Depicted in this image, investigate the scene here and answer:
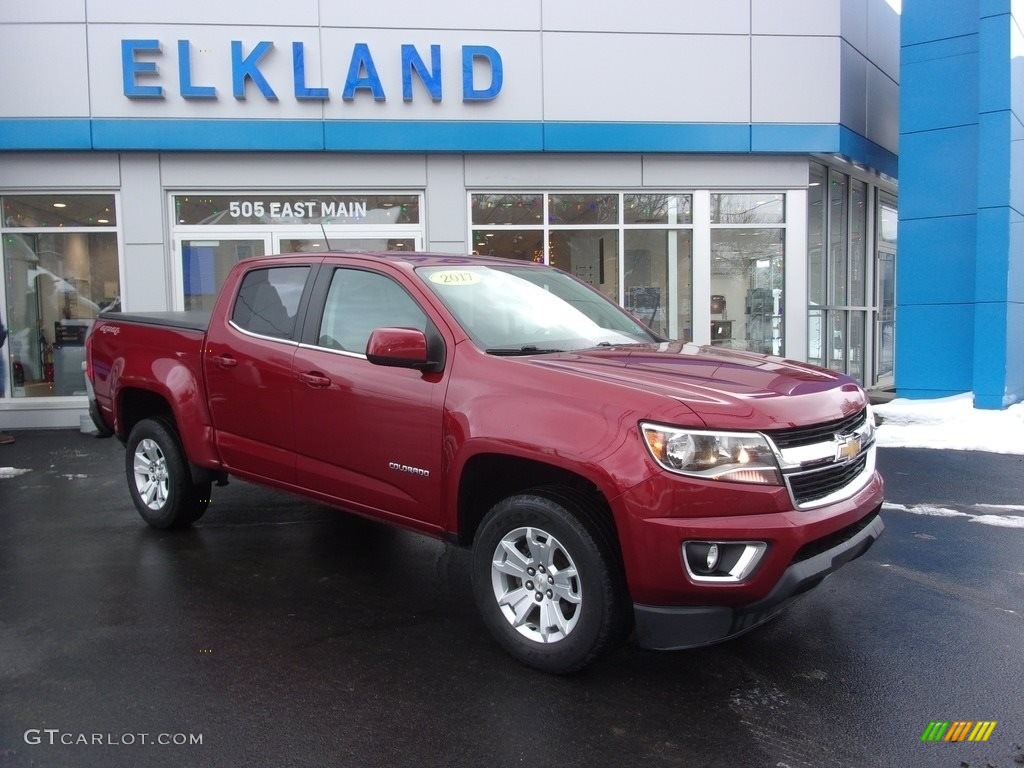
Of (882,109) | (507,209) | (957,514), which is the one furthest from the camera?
(882,109)

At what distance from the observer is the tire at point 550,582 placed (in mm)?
3256

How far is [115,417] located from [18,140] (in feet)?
22.1

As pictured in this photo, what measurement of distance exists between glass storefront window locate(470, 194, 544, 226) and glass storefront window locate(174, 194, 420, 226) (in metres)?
0.85

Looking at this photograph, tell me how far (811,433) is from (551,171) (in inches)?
347

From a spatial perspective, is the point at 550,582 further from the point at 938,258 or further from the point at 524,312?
the point at 938,258

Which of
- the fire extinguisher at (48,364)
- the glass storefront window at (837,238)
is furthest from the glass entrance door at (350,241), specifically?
the glass storefront window at (837,238)

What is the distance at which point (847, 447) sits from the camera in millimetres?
3531

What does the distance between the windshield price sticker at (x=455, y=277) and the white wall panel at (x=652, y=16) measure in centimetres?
802

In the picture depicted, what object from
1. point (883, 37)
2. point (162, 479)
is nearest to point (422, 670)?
point (162, 479)

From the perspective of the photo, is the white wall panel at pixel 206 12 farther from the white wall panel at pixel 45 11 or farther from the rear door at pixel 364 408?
the rear door at pixel 364 408

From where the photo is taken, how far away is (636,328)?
16.2 feet

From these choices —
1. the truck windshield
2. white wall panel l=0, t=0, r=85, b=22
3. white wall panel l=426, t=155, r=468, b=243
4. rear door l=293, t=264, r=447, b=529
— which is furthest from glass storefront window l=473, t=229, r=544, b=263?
rear door l=293, t=264, r=447, b=529

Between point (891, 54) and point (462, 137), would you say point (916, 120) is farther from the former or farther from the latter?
point (462, 137)

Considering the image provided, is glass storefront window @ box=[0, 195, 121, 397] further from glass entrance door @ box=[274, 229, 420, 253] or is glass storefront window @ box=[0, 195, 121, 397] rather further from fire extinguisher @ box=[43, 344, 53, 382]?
glass entrance door @ box=[274, 229, 420, 253]
